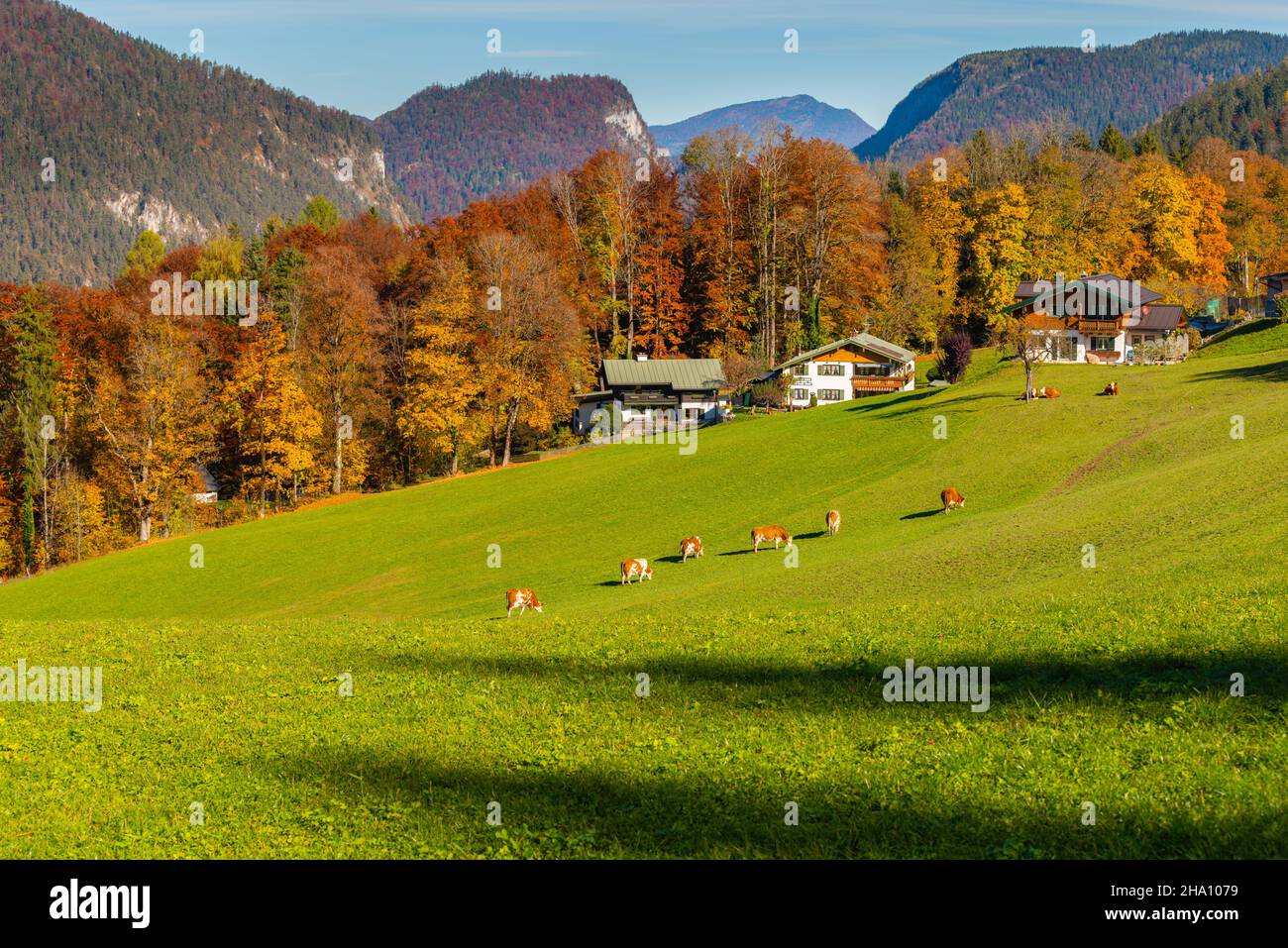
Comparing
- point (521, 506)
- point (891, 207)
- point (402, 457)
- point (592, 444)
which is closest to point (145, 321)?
point (402, 457)

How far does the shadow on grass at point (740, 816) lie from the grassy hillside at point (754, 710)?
4cm

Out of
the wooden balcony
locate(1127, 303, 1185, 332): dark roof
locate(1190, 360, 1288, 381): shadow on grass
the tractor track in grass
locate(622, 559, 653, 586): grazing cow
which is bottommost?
locate(622, 559, 653, 586): grazing cow

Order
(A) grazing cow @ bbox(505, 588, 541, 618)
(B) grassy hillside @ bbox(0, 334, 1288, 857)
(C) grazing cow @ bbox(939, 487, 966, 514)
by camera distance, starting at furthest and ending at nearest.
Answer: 1. (C) grazing cow @ bbox(939, 487, 966, 514)
2. (A) grazing cow @ bbox(505, 588, 541, 618)
3. (B) grassy hillside @ bbox(0, 334, 1288, 857)

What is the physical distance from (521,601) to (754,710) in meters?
17.1

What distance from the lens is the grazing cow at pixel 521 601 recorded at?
105 ft

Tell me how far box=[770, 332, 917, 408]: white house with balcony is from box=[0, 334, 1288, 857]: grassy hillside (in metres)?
59.5

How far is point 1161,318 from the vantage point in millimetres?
100500

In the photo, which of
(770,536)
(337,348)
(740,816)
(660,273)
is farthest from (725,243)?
(740,816)

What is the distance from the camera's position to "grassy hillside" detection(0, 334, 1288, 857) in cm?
1186

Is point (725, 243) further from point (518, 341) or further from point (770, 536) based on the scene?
point (770, 536)

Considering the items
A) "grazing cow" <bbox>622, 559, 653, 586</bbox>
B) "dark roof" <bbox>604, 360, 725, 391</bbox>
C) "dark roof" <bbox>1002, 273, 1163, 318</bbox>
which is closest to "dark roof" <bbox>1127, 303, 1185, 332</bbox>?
"dark roof" <bbox>1002, 273, 1163, 318</bbox>

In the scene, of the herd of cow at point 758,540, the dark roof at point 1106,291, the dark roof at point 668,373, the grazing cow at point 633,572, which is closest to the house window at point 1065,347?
the dark roof at point 1106,291

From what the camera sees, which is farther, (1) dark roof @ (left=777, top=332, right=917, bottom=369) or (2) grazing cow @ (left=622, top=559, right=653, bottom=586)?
(1) dark roof @ (left=777, top=332, right=917, bottom=369)

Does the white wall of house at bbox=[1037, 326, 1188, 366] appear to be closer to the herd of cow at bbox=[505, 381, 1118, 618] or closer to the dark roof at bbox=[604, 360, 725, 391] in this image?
the dark roof at bbox=[604, 360, 725, 391]
